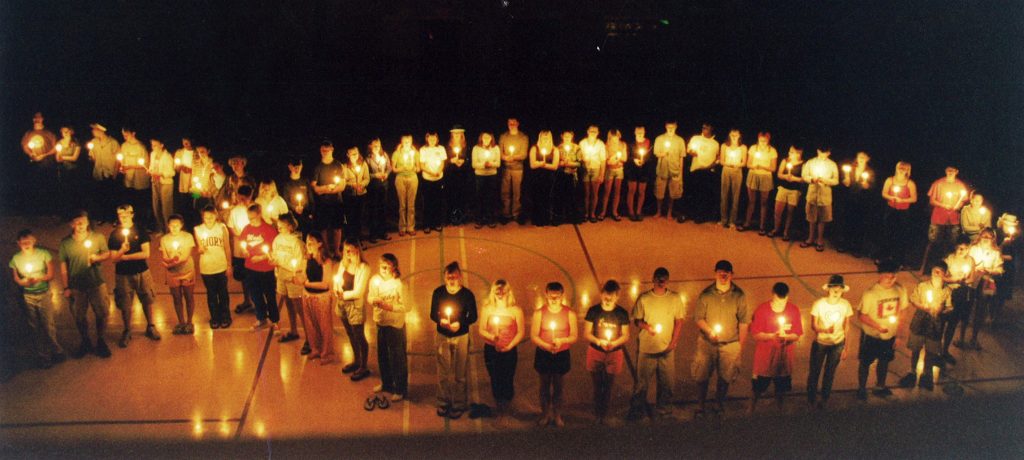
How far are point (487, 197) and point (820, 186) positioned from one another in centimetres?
589

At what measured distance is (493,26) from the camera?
53.7ft

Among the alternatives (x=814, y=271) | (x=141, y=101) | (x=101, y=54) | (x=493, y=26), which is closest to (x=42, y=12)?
(x=101, y=54)

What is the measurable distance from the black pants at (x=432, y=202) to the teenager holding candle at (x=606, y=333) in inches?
263

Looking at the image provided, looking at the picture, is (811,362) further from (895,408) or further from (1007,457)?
(1007,457)

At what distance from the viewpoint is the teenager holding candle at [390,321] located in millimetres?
8609

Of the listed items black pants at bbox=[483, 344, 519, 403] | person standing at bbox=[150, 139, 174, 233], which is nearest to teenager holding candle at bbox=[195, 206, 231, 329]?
person standing at bbox=[150, 139, 174, 233]

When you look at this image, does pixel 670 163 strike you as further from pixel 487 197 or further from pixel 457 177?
pixel 457 177

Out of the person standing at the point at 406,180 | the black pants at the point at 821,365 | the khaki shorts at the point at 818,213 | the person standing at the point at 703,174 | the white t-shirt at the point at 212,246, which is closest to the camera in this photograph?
the black pants at the point at 821,365

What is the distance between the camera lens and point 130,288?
10.2m

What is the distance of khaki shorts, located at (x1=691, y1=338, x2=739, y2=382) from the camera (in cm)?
856

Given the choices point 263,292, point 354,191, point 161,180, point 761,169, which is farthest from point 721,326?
point 161,180

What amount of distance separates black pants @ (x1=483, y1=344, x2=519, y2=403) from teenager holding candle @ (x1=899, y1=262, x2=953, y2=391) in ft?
15.5

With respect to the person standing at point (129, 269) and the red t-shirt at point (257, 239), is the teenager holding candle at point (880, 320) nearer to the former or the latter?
the red t-shirt at point (257, 239)

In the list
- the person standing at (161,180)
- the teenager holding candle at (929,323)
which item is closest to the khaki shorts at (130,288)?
the person standing at (161,180)
